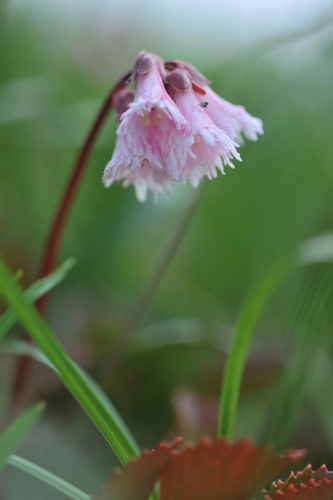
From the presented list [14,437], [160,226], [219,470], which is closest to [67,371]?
[14,437]

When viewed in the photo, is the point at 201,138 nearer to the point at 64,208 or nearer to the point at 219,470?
the point at 64,208

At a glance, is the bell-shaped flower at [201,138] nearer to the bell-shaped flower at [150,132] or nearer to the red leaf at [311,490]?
the bell-shaped flower at [150,132]

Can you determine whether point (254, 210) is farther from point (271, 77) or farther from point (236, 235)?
point (271, 77)

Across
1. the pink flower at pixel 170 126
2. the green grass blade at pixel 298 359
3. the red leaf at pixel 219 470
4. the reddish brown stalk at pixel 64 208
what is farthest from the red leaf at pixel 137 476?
the reddish brown stalk at pixel 64 208

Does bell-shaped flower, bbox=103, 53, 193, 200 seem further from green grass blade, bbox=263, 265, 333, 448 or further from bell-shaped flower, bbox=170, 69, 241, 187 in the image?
green grass blade, bbox=263, 265, 333, 448

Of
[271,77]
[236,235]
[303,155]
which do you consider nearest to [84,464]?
[236,235]
